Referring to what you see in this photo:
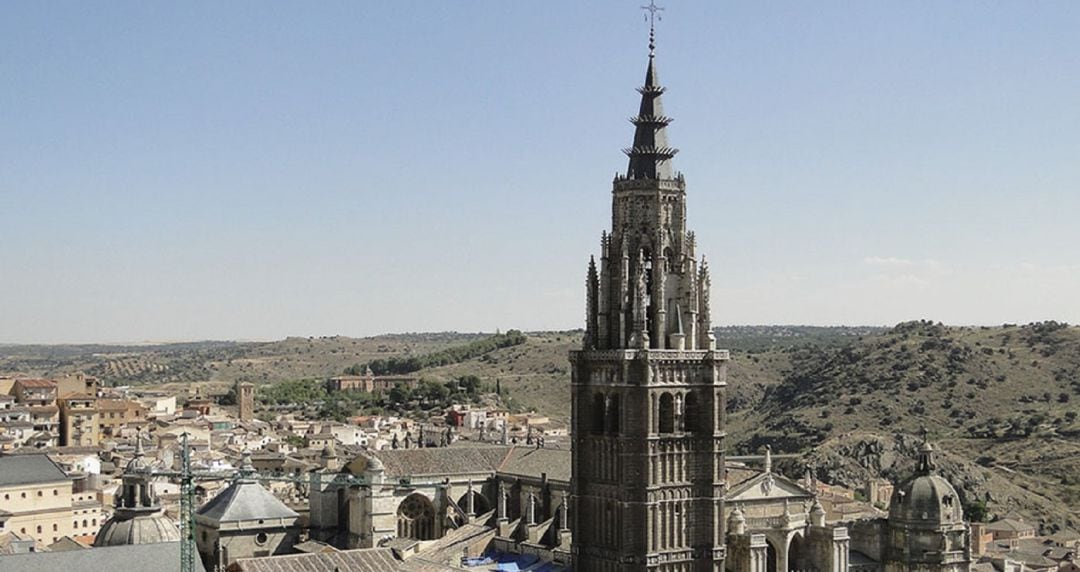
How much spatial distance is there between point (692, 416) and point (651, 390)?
2.12 meters

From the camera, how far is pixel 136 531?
4919 cm

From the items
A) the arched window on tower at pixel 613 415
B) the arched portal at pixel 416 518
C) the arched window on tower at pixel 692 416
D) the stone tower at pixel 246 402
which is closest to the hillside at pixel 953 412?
the arched portal at pixel 416 518

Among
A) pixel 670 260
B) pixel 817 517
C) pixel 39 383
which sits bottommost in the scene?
pixel 817 517

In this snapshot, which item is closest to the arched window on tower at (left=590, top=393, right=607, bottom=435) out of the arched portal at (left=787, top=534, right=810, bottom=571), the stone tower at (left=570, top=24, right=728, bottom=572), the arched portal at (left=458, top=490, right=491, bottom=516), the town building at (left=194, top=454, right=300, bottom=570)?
the stone tower at (left=570, top=24, right=728, bottom=572)

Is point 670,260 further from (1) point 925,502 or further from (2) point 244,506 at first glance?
(2) point 244,506

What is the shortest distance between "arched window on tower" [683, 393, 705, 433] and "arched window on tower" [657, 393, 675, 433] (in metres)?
0.52

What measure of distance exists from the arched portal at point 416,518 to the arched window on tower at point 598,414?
17.6m

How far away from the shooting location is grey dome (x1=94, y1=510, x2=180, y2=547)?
161 feet

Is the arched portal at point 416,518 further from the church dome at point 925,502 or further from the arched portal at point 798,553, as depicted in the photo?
the church dome at point 925,502

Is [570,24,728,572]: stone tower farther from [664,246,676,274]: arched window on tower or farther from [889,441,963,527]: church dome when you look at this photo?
[889,441,963,527]: church dome

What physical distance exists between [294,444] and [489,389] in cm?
4601

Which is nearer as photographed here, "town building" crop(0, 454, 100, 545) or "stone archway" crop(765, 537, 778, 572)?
"stone archway" crop(765, 537, 778, 572)

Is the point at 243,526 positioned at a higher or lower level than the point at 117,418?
lower

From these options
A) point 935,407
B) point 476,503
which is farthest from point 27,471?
point 935,407
